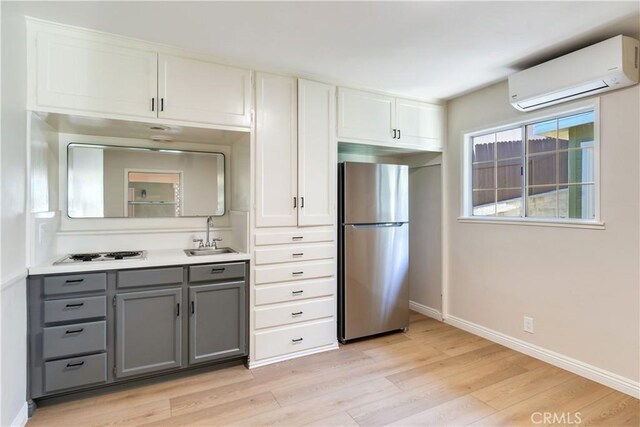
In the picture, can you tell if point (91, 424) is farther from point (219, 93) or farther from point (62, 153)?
point (219, 93)

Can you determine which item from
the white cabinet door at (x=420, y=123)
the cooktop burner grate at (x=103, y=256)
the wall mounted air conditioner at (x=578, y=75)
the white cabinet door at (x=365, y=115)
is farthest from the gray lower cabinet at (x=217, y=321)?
the wall mounted air conditioner at (x=578, y=75)

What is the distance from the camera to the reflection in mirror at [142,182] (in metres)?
2.65

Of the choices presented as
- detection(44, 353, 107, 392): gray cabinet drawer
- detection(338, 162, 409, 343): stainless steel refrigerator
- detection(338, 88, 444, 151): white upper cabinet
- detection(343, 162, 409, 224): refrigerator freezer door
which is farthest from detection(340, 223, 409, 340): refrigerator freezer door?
detection(44, 353, 107, 392): gray cabinet drawer

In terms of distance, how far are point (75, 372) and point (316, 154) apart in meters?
2.31

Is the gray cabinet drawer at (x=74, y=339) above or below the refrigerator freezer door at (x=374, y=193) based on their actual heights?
below

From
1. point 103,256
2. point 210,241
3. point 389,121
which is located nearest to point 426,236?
point 389,121

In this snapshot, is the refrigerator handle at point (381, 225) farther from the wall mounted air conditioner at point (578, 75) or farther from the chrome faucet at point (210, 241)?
the wall mounted air conditioner at point (578, 75)

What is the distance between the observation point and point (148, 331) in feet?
7.70

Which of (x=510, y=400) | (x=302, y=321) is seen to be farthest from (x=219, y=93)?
(x=510, y=400)

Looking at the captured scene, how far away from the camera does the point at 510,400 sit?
221 centimetres

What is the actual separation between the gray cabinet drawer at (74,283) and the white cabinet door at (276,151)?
1.13 m

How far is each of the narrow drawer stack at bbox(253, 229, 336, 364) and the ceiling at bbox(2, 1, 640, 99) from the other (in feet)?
4.67

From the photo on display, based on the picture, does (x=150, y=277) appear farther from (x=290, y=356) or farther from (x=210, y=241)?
(x=290, y=356)

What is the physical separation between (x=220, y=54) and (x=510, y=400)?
315 centimetres
